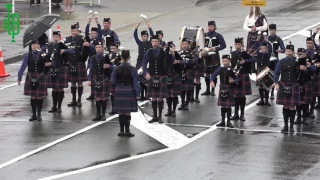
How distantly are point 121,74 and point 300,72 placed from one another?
3662 millimetres

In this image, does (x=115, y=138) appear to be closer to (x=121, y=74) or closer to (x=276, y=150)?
(x=121, y=74)

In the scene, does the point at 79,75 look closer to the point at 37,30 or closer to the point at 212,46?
the point at 37,30

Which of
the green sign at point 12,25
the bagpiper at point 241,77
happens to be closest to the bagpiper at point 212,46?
the bagpiper at point 241,77

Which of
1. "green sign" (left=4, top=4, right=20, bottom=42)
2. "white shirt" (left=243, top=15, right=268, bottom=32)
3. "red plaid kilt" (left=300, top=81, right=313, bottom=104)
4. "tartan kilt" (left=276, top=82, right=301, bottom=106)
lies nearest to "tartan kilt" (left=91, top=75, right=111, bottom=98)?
"tartan kilt" (left=276, top=82, right=301, bottom=106)

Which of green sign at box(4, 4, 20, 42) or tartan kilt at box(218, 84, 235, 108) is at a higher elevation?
green sign at box(4, 4, 20, 42)

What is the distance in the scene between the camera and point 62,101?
71.5 feet

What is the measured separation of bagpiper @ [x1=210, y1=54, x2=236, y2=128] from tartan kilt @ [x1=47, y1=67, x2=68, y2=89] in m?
3.65

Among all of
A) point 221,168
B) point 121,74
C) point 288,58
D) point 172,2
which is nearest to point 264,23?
point 288,58

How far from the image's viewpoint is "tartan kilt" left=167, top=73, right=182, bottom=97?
66.2 feet

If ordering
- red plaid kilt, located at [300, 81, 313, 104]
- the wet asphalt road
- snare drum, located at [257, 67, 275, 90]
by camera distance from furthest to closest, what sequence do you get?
1. snare drum, located at [257, 67, 275, 90]
2. red plaid kilt, located at [300, 81, 313, 104]
3. the wet asphalt road

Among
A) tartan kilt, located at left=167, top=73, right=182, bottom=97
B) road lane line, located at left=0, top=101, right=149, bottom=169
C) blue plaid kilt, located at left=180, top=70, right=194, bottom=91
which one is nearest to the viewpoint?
road lane line, located at left=0, top=101, right=149, bottom=169

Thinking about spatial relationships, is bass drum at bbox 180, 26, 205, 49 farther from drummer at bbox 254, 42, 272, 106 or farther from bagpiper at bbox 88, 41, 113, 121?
bagpiper at bbox 88, 41, 113, 121

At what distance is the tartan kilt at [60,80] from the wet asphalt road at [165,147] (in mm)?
579

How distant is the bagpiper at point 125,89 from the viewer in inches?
716
